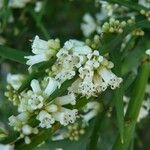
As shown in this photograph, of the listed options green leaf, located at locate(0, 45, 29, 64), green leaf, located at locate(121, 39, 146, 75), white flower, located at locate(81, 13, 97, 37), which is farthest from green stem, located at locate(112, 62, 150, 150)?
white flower, located at locate(81, 13, 97, 37)

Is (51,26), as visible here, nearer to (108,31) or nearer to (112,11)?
(112,11)

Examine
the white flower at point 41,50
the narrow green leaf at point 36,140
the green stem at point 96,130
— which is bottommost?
the green stem at point 96,130

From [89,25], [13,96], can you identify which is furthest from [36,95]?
[89,25]

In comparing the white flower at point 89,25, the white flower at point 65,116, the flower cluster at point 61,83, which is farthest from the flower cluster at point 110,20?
the white flower at point 65,116

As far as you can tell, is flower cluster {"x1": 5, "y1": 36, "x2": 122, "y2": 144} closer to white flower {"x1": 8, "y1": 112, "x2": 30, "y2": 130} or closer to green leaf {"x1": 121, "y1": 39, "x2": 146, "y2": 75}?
white flower {"x1": 8, "y1": 112, "x2": 30, "y2": 130}

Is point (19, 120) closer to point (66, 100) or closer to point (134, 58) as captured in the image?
point (66, 100)

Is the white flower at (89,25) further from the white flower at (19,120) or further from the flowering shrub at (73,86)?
the white flower at (19,120)

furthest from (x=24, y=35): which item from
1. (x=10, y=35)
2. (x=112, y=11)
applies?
(x=112, y=11)
